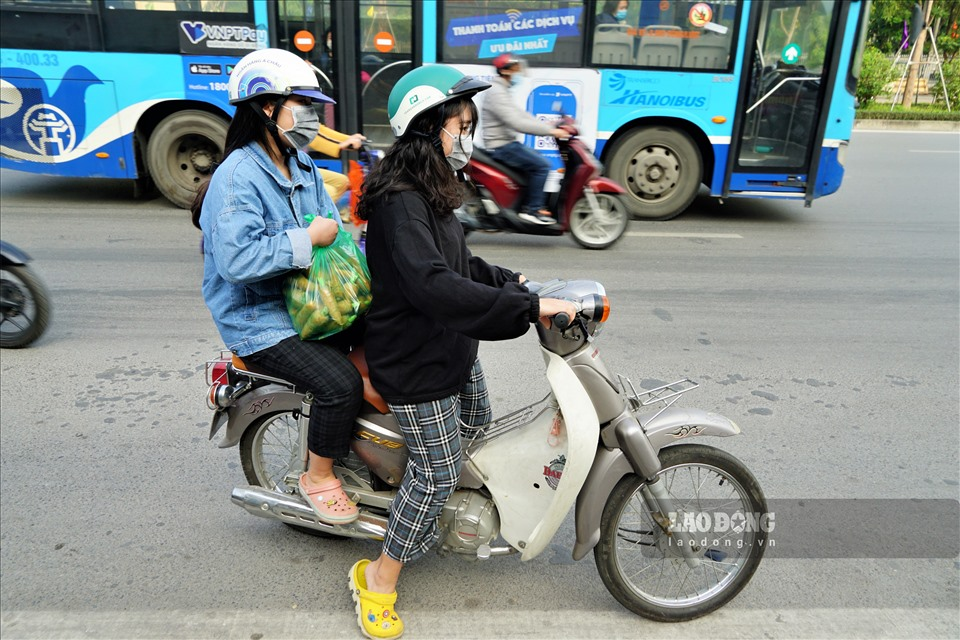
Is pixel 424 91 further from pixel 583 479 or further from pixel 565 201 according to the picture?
pixel 565 201

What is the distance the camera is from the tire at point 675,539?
7.86 feet

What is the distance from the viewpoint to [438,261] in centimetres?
205

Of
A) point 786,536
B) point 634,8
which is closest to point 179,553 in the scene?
point 786,536

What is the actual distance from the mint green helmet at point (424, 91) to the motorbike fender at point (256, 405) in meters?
1.05

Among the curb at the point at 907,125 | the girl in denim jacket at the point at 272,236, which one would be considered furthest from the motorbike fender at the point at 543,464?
the curb at the point at 907,125

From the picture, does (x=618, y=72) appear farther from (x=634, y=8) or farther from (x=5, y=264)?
(x=5, y=264)

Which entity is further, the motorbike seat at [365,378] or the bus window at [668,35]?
the bus window at [668,35]

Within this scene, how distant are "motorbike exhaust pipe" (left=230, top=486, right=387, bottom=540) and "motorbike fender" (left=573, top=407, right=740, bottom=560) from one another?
2.33 feet

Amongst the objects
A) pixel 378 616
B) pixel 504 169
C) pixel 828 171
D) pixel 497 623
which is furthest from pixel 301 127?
pixel 828 171

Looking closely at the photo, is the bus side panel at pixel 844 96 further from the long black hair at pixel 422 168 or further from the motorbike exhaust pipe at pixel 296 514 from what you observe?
the motorbike exhaust pipe at pixel 296 514

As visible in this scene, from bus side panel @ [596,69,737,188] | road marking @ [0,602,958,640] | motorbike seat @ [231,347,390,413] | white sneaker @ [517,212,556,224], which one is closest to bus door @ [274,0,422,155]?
white sneaker @ [517,212,556,224]

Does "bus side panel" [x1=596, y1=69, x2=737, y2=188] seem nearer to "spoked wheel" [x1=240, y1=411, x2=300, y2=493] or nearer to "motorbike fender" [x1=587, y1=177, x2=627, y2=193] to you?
"motorbike fender" [x1=587, y1=177, x2=627, y2=193]

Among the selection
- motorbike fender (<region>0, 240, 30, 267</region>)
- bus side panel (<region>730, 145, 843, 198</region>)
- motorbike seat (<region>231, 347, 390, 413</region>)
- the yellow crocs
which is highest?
bus side panel (<region>730, 145, 843, 198</region>)

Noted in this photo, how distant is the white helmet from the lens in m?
2.30
